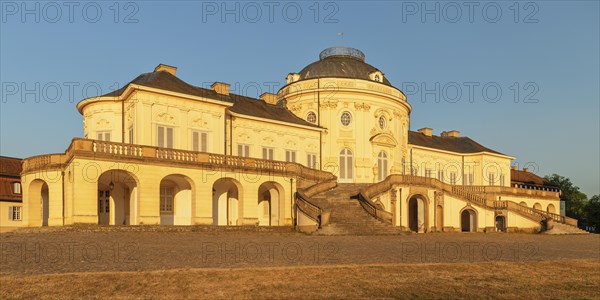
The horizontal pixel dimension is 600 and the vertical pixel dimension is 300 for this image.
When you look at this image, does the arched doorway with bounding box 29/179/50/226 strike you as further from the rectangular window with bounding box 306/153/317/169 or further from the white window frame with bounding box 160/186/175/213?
the rectangular window with bounding box 306/153/317/169

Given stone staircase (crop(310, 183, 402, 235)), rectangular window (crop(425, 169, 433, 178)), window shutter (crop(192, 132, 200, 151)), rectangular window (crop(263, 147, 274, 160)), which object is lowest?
stone staircase (crop(310, 183, 402, 235))

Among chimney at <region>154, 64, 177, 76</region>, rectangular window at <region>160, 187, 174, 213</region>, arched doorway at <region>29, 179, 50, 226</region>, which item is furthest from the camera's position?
chimney at <region>154, 64, 177, 76</region>

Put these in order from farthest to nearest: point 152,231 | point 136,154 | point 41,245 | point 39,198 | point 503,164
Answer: point 503,164 < point 39,198 < point 136,154 < point 152,231 < point 41,245

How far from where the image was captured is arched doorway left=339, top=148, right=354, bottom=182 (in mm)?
43750

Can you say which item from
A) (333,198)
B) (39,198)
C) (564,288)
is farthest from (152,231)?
(564,288)

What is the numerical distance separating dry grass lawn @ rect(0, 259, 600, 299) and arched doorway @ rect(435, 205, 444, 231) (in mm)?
25847

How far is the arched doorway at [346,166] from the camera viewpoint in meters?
43.8

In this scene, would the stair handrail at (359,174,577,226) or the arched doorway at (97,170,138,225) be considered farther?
the stair handrail at (359,174,577,226)

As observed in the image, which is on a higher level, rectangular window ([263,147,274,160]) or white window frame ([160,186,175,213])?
rectangular window ([263,147,274,160])

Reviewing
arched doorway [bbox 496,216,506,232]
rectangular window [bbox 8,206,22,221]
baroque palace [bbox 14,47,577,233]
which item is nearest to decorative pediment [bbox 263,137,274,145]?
baroque palace [bbox 14,47,577,233]

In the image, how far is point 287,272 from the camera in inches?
445

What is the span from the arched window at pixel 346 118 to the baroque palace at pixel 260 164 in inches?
3.4

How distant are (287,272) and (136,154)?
1788 centimetres

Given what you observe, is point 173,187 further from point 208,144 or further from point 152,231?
point 152,231
